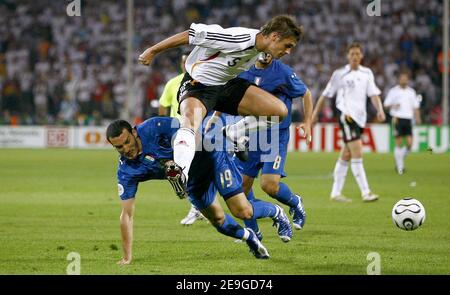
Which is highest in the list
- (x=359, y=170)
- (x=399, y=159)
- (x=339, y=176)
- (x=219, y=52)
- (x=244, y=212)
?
(x=219, y=52)

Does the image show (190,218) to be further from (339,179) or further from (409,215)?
(339,179)

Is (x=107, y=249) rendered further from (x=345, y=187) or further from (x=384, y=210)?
(x=345, y=187)

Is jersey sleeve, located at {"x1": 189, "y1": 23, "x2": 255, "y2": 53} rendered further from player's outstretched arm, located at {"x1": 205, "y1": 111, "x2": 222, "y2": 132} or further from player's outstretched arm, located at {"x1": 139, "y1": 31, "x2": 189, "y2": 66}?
player's outstretched arm, located at {"x1": 205, "y1": 111, "x2": 222, "y2": 132}

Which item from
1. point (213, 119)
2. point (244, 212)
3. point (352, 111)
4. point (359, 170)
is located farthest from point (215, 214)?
point (352, 111)

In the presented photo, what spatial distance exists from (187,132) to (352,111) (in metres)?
7.37

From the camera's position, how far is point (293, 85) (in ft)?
35.3

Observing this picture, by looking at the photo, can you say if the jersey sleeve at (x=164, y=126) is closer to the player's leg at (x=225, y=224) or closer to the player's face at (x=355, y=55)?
the player's leg at (x=225, y=224)

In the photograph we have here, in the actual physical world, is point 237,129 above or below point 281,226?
above

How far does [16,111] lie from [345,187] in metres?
16.1

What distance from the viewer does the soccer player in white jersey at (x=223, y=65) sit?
8695mm

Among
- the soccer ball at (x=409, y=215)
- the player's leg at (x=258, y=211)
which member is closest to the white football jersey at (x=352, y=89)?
the soccer ball at (x=409, y=215)

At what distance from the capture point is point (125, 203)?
859 cm

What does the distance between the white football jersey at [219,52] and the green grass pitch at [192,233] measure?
1856mm
